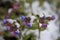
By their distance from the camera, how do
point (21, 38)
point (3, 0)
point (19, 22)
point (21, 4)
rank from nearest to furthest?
point (19, 22) → point (21, 38) → point (21, 4) → point (3, 0)

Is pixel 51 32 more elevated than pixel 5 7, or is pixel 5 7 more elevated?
pixel 5 7

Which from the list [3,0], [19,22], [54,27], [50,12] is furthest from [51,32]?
[3,0]

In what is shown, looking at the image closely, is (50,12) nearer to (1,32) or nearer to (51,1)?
(51,1)

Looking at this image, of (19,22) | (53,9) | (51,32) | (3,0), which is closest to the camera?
(19,22)

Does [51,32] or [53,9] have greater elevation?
[53,9]

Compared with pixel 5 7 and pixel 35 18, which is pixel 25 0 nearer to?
pixel 5 7

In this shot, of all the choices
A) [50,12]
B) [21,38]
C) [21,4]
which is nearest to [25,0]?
[21,4]

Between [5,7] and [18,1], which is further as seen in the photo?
[5,7]

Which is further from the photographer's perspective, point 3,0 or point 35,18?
point 3,0

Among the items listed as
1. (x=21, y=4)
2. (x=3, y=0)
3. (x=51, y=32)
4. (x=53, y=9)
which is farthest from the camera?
(x=3, y=0)
